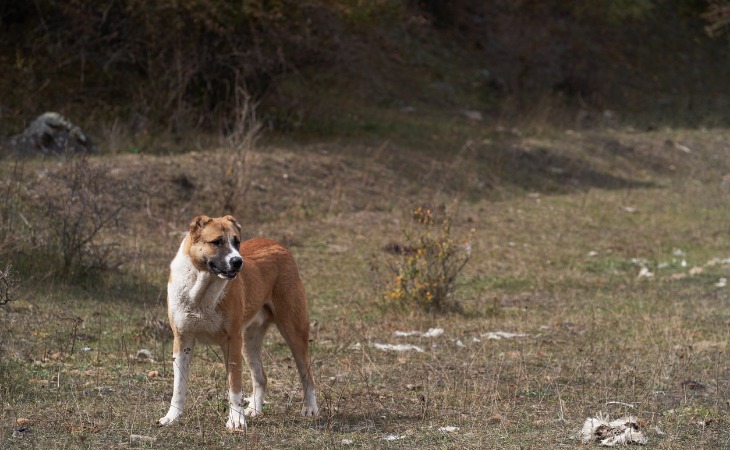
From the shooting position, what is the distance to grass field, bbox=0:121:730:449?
696 centimetres

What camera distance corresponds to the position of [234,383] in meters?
6.73

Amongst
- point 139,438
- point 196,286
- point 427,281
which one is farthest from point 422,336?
point 139,438

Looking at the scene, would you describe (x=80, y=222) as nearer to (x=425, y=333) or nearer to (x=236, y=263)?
(x=425, y=333)

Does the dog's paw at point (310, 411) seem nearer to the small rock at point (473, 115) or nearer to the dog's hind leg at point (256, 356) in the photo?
the dog's hind leg at point (256, 356)

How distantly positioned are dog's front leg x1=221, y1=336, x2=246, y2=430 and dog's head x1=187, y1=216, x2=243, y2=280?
521 mm

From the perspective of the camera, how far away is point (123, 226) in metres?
14.1

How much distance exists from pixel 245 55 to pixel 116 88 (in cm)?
261

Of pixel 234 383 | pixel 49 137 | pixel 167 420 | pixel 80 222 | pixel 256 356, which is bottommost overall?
pixel 49 137

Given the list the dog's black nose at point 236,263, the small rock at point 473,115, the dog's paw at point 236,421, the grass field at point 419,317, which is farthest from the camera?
the small rock at point 473,115

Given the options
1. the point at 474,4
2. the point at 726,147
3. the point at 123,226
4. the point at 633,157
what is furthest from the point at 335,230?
the point at 474,4

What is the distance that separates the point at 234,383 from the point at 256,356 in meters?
0.70

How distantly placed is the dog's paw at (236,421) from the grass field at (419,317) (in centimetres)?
6

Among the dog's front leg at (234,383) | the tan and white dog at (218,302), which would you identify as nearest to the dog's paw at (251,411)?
the tan and white dog at (218,302)

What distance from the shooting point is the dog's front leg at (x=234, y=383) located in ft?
21.9
